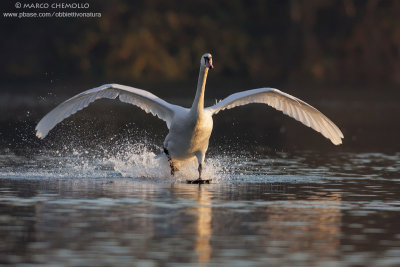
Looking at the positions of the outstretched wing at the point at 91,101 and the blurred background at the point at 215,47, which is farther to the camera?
the blurred background at the point at 215,47

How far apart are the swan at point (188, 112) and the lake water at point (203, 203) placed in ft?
1.74

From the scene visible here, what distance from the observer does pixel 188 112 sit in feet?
57.2

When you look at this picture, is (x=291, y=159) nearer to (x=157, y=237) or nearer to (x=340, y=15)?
(x=157, y=237)

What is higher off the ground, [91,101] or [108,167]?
[91,101]

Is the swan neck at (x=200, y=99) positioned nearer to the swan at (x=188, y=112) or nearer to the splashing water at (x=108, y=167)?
the swan at (x=188, y=112)

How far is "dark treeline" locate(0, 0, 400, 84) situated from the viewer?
202ft

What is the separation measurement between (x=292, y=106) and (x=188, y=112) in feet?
7.73

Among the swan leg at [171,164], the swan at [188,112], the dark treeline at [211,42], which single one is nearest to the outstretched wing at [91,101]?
the swan at [188,112]

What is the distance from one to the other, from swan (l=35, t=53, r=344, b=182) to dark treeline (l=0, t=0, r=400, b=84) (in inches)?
1609

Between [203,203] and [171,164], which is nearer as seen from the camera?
[203,203]

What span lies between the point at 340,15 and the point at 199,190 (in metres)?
52.6

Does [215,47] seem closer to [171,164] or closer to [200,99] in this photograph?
[171,164]

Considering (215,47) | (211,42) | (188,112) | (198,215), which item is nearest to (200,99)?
(188,112)

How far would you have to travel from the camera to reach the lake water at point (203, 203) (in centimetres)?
1095
